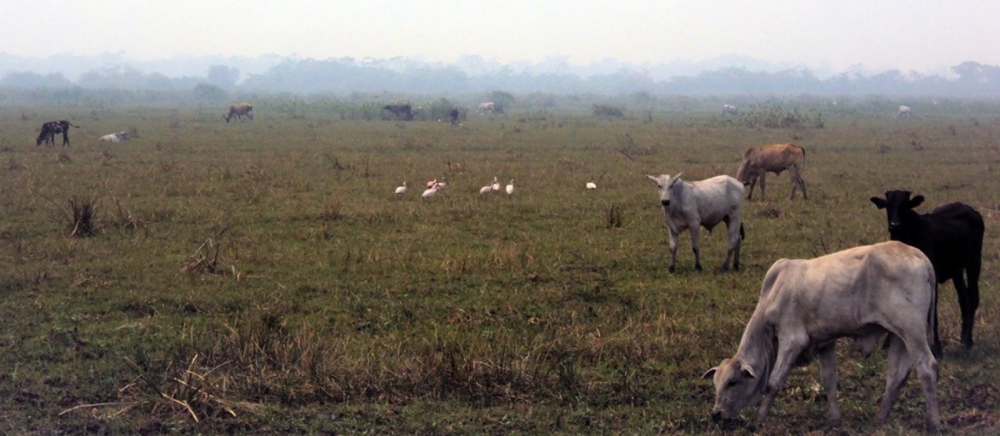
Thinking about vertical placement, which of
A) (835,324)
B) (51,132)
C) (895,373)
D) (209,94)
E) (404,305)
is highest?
(835,324)

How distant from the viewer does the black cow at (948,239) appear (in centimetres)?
753

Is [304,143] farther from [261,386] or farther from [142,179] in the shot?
[261,386]

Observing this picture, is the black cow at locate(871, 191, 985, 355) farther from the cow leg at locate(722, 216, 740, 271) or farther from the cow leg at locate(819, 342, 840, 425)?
the cow leg at locate(722, 216, 740, 271)

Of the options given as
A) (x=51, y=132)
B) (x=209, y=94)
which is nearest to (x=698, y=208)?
(x=51, y=132)

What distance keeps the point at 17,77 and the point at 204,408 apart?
18479 centimetres

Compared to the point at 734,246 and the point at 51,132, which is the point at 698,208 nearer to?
the point at 734,246

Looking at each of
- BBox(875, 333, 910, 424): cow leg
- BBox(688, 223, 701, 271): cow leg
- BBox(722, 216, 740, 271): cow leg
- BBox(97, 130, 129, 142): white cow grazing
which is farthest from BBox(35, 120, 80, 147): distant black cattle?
BBox(875, 333, 910, 424): cow leg

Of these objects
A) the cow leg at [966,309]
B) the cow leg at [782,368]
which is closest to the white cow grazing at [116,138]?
the cow leg at [966,309]

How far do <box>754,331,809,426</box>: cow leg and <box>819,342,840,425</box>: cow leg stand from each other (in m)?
0.31

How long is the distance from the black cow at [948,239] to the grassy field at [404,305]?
1.49 ft

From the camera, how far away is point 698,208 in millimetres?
11344

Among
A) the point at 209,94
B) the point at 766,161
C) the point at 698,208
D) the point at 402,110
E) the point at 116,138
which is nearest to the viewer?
the point at 698,208

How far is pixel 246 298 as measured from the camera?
9.36 meters

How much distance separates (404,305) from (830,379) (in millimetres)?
4443
